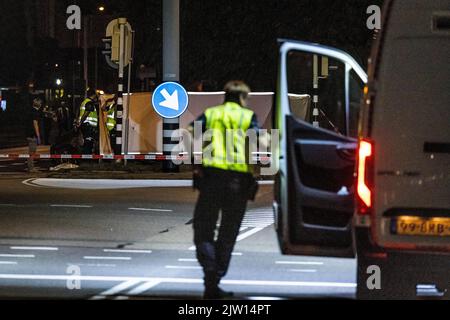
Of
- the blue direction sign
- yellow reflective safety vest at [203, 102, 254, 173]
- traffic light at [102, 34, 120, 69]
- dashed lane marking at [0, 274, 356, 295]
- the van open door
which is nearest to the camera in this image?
the van open door

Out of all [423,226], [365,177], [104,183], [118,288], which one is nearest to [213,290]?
[118,288]

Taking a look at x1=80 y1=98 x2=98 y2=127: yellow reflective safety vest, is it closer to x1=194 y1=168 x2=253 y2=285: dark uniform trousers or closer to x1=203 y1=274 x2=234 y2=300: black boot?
x1=194 y1=168 x2=253 y2=285: dark uniform trousers

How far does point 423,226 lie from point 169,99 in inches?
572

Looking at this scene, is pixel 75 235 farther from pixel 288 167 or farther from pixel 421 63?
pixel 421 63

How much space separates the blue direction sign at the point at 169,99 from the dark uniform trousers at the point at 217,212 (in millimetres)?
12493

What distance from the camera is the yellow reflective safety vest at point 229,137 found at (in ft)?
29.1

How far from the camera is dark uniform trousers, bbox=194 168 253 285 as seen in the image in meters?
8.77

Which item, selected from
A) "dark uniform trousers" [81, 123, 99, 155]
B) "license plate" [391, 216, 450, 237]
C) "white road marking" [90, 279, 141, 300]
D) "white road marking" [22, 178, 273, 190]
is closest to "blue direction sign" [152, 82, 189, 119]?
"white road marking" [22, 178, 273, 190]

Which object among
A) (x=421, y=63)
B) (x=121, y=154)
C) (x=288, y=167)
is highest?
(x=421, y=63)
